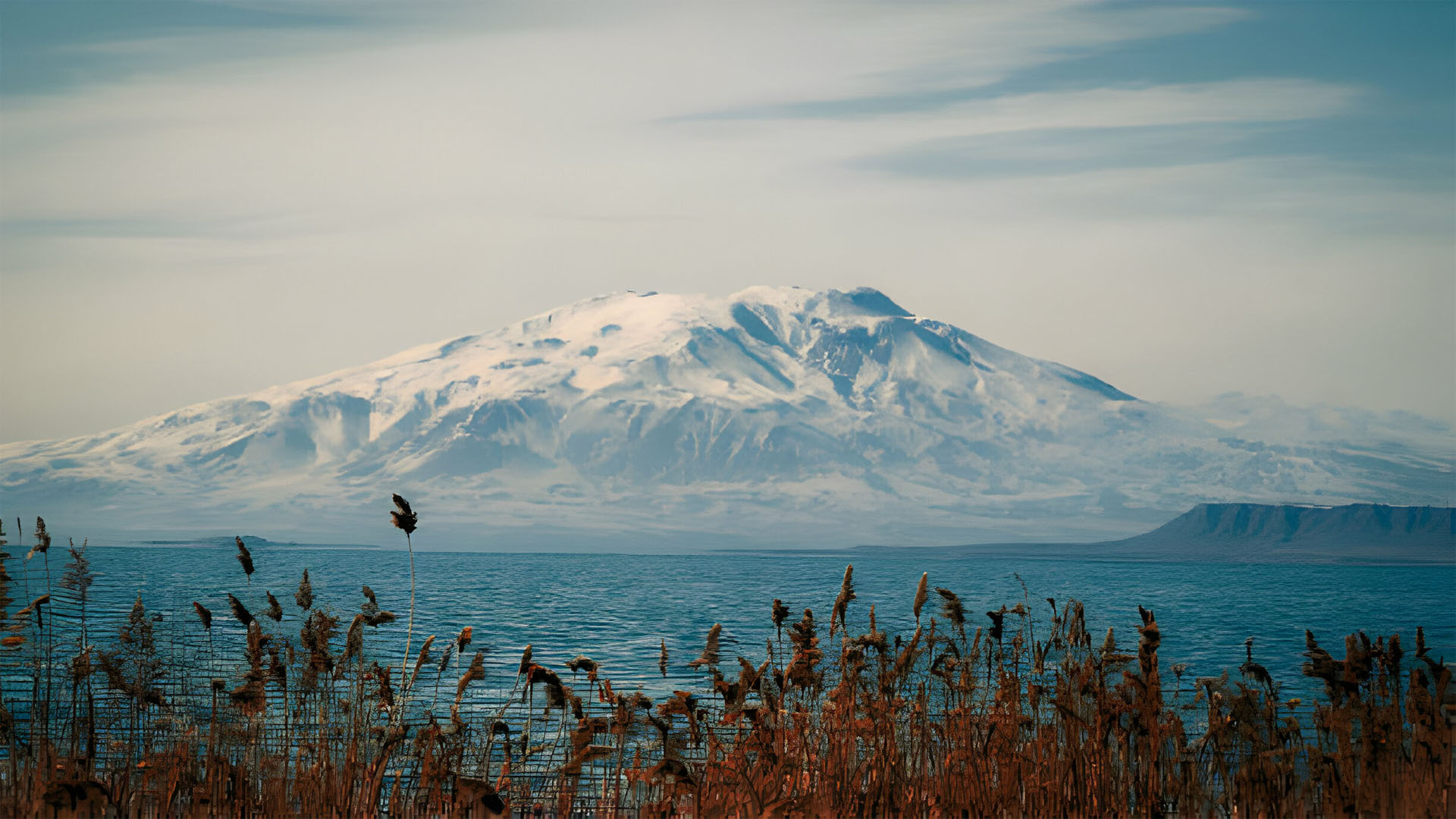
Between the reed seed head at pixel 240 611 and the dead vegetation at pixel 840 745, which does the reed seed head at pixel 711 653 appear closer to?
the dead vegetation at pixel 840 745

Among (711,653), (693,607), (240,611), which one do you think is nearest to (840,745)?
(711,653)

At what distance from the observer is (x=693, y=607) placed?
3130 inches

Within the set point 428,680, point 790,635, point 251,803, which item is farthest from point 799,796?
point 428,680

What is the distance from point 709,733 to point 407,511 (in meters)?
2.08

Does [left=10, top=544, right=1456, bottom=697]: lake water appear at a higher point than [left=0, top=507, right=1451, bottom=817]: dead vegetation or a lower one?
lower

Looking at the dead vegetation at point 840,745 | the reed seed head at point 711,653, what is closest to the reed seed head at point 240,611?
the dead vegetation at point 840,745

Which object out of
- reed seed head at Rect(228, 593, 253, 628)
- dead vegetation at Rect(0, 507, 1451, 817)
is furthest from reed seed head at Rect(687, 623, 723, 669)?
reed seed head at Rect(228, 593, 253, 628)

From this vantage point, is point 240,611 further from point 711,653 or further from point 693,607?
point 693,607

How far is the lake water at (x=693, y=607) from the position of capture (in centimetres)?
3247

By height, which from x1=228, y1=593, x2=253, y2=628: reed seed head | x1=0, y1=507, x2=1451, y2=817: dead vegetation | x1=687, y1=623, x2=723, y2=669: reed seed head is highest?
x1=228, y1=593, x2=253, y2=628: reed seed head

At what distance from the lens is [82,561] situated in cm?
757

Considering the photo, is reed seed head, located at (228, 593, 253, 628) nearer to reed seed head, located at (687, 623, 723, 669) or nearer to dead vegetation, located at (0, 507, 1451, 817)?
dead vegetation, located at (0, 507, 1451, 817)

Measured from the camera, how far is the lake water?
3247 cm

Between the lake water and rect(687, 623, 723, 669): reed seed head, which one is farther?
the lake water
